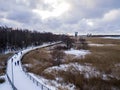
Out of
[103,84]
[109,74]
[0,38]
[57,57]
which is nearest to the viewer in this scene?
[103,84]

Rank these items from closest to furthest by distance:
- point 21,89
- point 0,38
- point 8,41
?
point 21,89, point 0,38, point 8,41

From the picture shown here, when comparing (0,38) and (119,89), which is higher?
(0,38)

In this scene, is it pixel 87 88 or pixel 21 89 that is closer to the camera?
pixel 21 89

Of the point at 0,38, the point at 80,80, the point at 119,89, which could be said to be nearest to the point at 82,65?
the point at 80,80

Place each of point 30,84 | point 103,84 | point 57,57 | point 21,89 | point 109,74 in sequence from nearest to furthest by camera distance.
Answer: point 21,89, point 30,84, point 103,84, point 109,74, point 57,57

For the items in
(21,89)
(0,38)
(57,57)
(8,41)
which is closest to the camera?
(21,89)

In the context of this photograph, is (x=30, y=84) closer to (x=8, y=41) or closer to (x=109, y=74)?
(x=109, y=74)

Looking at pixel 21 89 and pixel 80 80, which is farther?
pixel 80 80

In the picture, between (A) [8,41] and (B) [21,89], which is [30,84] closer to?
(B) [21,89]

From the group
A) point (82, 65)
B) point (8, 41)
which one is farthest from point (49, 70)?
point (8, 41)
